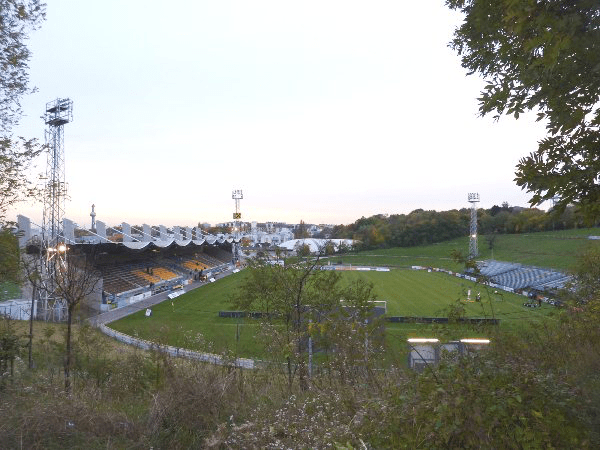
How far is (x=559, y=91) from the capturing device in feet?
10.3

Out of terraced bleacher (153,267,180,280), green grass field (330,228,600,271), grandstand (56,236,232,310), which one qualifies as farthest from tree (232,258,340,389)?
green grass field (330,228,600,271)

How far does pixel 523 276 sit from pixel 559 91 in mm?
48831

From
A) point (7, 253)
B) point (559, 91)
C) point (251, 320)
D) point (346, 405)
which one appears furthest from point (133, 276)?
point (559, 91)

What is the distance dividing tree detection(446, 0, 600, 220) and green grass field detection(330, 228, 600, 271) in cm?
5329

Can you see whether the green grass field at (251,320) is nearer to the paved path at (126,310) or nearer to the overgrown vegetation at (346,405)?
the paved path at (126,310)

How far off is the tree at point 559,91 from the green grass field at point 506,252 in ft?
175

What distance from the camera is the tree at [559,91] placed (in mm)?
2514

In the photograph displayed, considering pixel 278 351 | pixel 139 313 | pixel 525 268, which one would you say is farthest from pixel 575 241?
pixel 278 351

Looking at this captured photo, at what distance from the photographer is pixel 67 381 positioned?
5613 mm

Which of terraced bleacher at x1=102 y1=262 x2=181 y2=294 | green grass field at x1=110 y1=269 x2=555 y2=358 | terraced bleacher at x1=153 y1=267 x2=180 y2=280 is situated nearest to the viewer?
green grass field at x1=110 y1=269 x2=555 y2=358

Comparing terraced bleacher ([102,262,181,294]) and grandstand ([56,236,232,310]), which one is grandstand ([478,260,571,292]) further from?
terraced bleacher ([102,262,181,294])

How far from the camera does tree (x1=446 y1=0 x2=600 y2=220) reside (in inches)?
99.0

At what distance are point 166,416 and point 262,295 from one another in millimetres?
8674

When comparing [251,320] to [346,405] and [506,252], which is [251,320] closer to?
[346,405]
